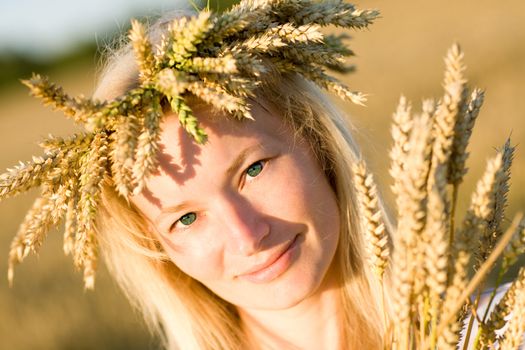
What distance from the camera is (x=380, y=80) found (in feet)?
37.1

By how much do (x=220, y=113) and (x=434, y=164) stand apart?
117 centimetres

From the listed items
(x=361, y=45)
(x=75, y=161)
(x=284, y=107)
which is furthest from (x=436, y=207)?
(x=361, y=45)

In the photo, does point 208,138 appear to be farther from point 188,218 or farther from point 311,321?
point 311,321

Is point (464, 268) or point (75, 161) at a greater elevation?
point (75, 161)

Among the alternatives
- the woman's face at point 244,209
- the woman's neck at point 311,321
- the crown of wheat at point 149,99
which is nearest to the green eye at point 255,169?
the woman's face at point 244,209

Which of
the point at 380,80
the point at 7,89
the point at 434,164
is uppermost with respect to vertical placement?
the point at 7,89

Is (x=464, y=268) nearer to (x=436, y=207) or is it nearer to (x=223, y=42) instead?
(x=436, y=207)

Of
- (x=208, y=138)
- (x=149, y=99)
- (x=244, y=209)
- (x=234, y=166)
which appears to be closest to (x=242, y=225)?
(x=244, y=209)

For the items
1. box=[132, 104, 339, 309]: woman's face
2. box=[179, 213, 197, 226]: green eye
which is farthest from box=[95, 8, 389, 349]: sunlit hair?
box=[179, 213, 197, 226]: green eye

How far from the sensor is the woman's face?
2.13 m

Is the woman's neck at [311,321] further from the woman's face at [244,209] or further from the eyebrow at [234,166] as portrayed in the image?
the eyebrow at [234,166]

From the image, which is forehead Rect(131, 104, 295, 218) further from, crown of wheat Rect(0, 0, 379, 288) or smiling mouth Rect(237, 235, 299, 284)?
smiling mouth Rect(237, 235, 299, 284)

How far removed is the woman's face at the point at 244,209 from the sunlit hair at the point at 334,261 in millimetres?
173

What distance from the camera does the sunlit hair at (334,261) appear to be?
100.0 inches
